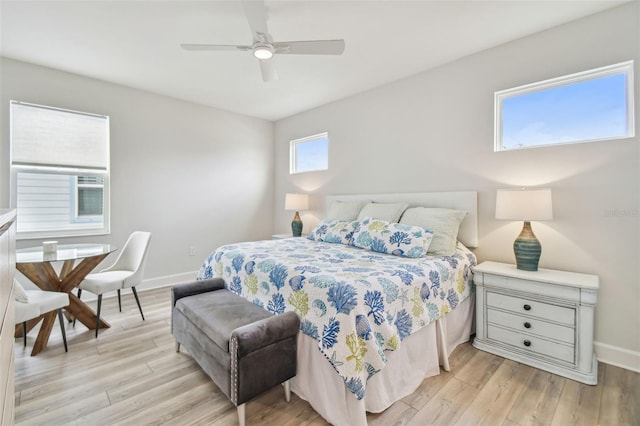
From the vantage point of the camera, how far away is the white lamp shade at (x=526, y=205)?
212cm

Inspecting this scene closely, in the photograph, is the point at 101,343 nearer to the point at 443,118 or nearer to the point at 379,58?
the point at 379,58

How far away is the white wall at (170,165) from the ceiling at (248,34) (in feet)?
0.93

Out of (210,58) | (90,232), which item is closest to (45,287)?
(90,232)

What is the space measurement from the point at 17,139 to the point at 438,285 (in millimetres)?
4392

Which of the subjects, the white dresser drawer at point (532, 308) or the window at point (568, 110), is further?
the window at point (568, 110)

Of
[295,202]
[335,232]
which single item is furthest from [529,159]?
[295,202]

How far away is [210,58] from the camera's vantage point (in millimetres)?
2910

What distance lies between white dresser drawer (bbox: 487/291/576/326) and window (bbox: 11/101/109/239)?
169 inches

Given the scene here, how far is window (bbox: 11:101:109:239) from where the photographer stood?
9.97ft

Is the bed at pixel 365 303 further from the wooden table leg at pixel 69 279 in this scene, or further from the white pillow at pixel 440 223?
the wooden table leg at pixel 69 279

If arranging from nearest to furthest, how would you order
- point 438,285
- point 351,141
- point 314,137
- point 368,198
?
point 438,285
point 368,198
point 351,141
point 314,137

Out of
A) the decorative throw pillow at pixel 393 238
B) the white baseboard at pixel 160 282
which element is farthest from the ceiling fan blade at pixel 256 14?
the white baseboard at pixel 160 282

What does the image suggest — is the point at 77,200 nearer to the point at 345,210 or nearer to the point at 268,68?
the point at 268,68

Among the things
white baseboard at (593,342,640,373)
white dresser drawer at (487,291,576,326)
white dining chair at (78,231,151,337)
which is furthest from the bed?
white baseboard at (593,342,640,373)
